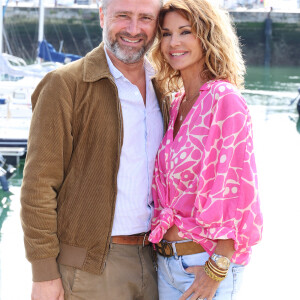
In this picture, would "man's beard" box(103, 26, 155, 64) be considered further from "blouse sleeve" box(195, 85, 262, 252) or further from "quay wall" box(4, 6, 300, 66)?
"quay wall" box(4, 6, 300, 66)

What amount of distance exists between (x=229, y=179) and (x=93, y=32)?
22548 mm

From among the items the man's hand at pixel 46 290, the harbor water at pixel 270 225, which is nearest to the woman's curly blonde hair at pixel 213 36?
the man's hand at pixel 46 290

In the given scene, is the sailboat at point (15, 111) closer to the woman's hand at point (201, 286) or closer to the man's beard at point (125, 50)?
the man's beard at point (125, 50)

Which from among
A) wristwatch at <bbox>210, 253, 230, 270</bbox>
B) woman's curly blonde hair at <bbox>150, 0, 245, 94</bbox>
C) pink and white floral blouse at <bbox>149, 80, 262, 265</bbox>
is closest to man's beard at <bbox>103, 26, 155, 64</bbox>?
woman's curly blonde hair at <bbox>150, 0, 245, 94</bbox>

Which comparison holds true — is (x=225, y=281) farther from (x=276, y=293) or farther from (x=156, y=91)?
(x=276, y=293)

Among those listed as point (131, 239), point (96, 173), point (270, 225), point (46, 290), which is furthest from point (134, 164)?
→ point (270, 225)

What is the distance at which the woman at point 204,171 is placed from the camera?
1.78 m

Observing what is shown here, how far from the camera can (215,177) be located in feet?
5.87

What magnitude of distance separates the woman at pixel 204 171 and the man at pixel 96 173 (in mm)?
66

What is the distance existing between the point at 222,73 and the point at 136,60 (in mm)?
275

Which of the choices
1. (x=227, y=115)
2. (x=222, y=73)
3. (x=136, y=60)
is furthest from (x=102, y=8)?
(x=227, y=115)

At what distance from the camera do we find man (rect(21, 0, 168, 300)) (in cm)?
180

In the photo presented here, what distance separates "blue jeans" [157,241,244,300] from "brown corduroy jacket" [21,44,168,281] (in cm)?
20

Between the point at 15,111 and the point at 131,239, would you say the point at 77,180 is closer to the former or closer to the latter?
the point at 131,239
